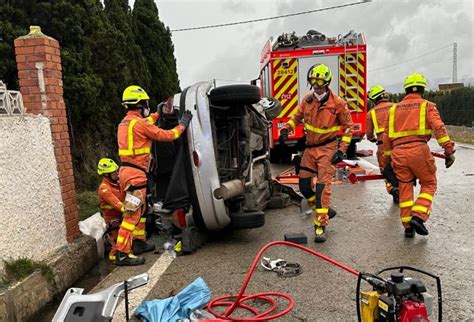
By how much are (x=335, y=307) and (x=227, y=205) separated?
6.20 ft

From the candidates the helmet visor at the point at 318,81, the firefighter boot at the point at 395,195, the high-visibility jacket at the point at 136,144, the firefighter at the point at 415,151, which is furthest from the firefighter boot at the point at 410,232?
the high-visibility jacket at the point at 136,144

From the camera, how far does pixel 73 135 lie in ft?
27.2

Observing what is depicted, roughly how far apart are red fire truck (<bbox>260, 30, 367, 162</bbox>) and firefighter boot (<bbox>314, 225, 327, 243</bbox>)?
17.6ft

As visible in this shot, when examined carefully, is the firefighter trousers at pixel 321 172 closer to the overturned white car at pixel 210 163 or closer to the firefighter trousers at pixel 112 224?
the overturned white car at pixel 210 163

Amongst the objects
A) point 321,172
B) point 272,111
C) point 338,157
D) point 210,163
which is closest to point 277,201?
point 272,111

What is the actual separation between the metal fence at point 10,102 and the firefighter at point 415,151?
3.79 m

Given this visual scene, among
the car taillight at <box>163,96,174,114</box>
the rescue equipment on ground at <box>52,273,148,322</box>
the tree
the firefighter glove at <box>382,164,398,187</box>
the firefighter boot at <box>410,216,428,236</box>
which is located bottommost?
the firefighter boot at <box>410,216,428,236</box>

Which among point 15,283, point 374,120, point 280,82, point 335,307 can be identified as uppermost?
point 280,82

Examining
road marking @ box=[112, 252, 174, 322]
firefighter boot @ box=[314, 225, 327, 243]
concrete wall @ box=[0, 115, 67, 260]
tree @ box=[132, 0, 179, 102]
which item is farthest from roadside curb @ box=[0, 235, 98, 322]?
tree @ box=[132, 0, 179, 102]

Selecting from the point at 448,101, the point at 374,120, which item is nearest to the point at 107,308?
the point at 374,120

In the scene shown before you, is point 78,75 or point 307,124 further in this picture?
point 78,75

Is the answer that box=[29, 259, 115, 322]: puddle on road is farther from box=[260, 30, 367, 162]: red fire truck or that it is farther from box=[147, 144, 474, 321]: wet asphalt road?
box=[260, 30, 367, 162]: red fire truck

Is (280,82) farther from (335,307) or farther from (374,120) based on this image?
(335,307)

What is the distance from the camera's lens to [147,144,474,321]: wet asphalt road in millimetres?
3303
